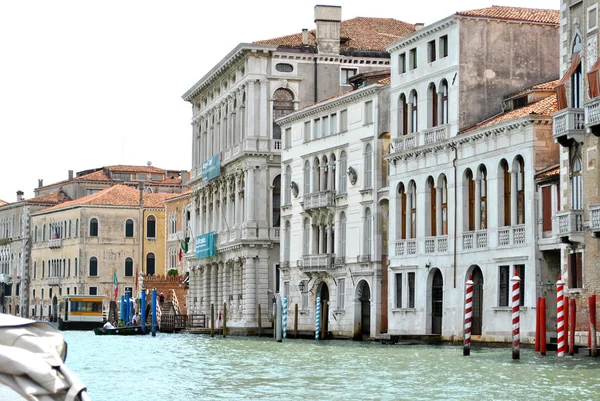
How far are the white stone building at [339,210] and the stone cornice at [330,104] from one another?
0.13 feet

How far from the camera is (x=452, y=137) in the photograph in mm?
33656

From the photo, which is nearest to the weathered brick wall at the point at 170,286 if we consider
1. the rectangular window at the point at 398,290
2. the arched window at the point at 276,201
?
the arched window at the point at 276,201

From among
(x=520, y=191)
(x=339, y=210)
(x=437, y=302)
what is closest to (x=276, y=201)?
(x=339, y=210)

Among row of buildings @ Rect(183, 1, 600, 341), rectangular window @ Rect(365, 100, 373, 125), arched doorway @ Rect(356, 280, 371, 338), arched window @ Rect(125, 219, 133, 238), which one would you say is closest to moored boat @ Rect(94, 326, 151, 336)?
row of buildings @ Rect(183, 1, 600, 341)

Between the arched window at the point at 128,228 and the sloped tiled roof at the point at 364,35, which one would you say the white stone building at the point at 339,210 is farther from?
the arched window at the point at 128,228

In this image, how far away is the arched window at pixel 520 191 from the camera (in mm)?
30656

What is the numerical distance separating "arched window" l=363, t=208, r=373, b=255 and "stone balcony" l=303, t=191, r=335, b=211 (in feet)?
6.68

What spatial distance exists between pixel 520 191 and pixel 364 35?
69.1 feet

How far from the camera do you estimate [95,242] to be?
78438 mm

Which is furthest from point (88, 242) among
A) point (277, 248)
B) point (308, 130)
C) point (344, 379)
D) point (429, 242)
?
point (344, 379)

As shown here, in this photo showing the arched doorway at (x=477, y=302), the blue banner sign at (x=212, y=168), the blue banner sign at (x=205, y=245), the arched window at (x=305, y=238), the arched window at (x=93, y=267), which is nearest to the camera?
the arched doorway at (x=477, y=302)

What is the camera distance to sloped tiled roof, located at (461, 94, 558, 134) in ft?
99.9

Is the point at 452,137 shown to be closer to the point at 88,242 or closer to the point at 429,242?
the point at 429,242

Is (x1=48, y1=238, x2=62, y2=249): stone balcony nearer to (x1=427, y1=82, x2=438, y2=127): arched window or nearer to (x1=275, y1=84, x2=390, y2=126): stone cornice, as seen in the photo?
(x1=275, y1=84, x2=390, y2=126): stone cornice
